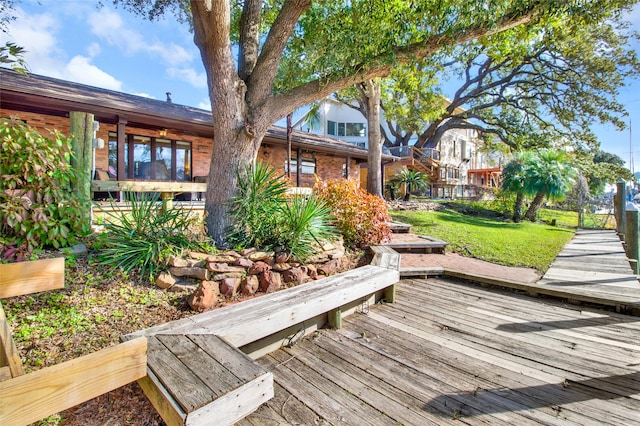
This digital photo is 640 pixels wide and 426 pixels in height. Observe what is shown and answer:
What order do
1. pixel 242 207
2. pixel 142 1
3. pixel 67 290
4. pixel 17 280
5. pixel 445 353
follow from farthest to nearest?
1. pixel 142 1
2. pixel 242 207
3. pixel 67 290
4. pixel 445 353
5. pixel 17 280

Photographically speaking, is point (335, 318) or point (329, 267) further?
point (329, 267)

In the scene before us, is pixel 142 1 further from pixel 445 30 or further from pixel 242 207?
pixel 445 30

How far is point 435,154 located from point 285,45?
2095 centimetres

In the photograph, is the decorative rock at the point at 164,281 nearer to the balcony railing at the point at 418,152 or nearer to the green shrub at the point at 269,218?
the green shrub at the point at 269,218

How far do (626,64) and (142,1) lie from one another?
67.3ft

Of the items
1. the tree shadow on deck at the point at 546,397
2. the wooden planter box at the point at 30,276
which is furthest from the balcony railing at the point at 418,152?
the wooden planter box at the point at 30,276

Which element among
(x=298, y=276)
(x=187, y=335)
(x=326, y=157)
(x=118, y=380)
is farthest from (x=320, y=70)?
(x=326, y=157)

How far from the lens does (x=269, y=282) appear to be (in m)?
3.71

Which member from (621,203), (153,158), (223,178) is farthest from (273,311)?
(621,203)

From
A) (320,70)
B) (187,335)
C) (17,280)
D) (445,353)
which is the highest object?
(320,70)

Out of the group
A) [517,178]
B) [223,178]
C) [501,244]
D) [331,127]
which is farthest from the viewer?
[331,127]

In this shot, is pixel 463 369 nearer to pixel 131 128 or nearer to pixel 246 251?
pixel 246 251

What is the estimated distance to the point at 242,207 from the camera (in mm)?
4457

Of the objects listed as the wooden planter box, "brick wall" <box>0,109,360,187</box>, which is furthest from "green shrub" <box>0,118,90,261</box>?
"brick wall" <box>0,109,360,187</box>
